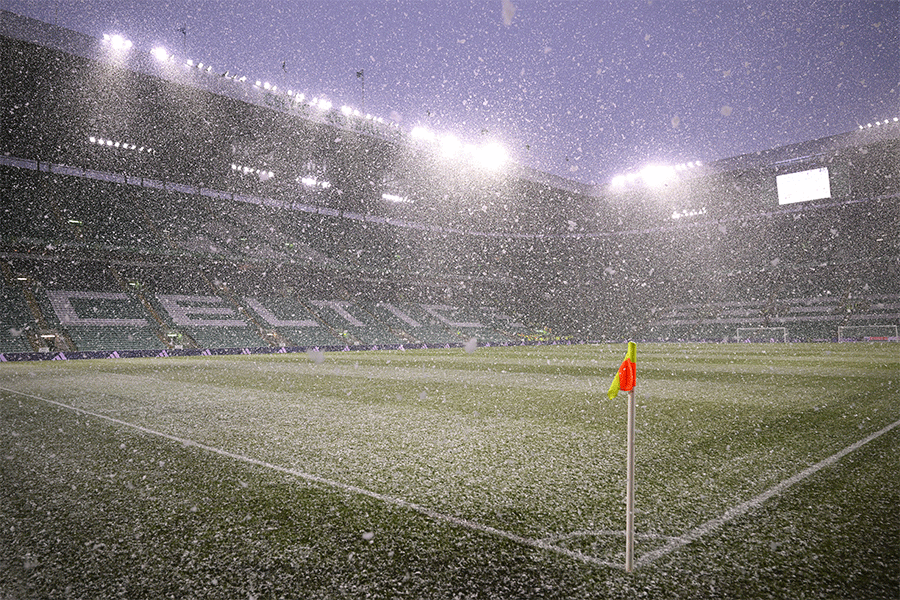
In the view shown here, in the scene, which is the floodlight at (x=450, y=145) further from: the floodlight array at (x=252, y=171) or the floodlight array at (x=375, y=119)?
the floodlight array at (x=252, y=171)

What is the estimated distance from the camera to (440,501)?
3.24 meters

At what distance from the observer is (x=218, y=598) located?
210 cm

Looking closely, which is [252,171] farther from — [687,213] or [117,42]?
[687,213]

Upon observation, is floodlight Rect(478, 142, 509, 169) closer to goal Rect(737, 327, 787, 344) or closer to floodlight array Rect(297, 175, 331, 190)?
floodlight array Rect(297, 175, 331, 190)

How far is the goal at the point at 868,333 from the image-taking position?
31.7 metres

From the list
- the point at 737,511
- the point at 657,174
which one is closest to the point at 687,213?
the point at 657,174

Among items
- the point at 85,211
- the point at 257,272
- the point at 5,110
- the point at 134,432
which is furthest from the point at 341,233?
the point at 134,432

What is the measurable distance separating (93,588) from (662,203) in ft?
160

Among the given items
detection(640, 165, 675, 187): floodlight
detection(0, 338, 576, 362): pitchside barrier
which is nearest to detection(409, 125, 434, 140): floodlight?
detection(0, 338, 576, 362): pitchside barrier

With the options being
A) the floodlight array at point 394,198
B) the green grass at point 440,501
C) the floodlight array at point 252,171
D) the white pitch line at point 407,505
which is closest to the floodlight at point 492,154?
the floodlight array at point 394,198

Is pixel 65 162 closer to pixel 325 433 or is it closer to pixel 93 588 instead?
pixel 325 433

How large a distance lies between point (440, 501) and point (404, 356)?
17678 millimetres

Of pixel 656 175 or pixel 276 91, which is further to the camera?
pixel 656 175

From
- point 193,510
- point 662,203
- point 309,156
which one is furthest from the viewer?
point 662,203
